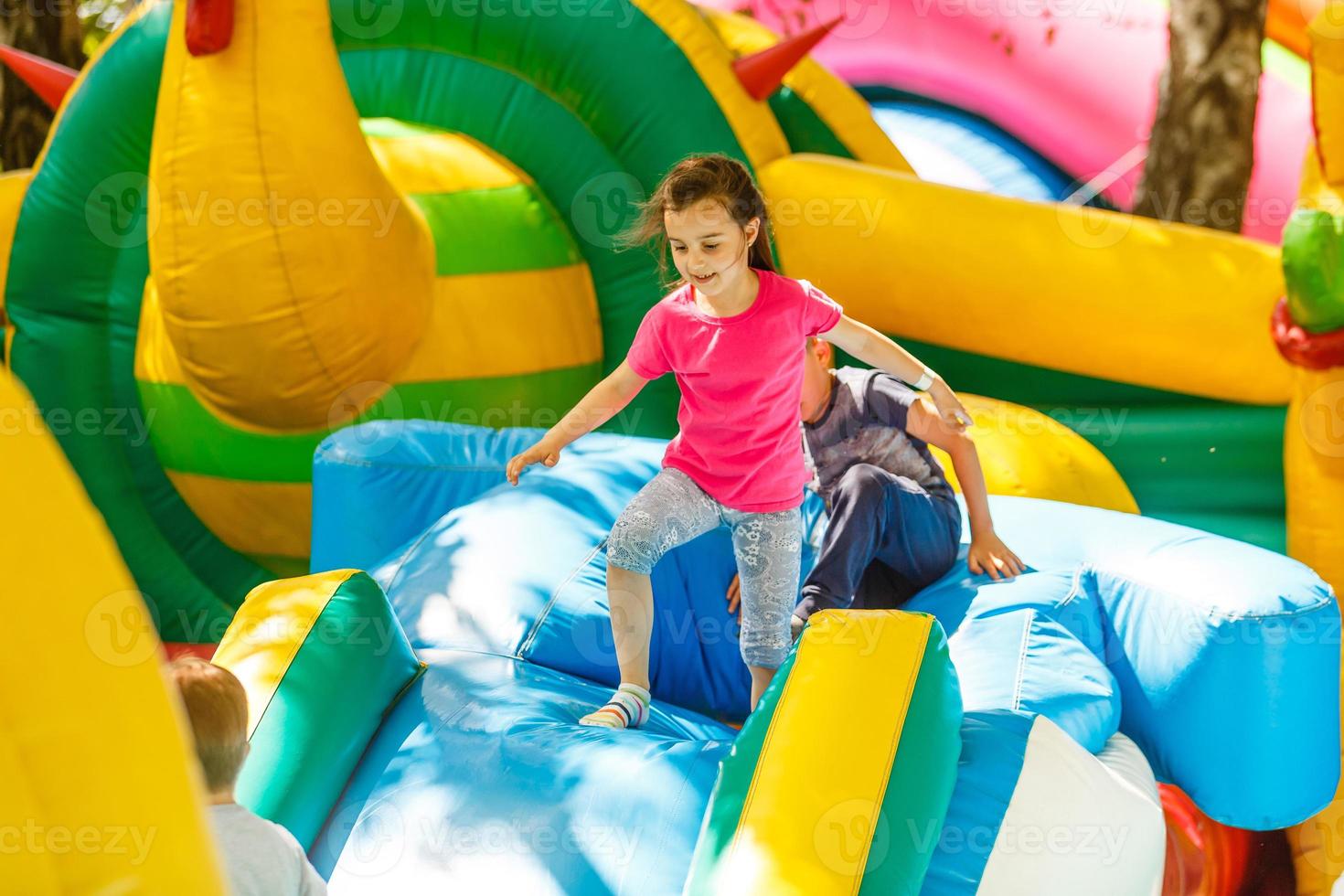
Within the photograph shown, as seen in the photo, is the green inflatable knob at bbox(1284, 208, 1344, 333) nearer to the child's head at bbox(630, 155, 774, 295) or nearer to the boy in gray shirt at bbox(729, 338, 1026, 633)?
the boy in gray shirt at bbox(729, 338, 1026, 633)

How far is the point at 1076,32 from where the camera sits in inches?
190

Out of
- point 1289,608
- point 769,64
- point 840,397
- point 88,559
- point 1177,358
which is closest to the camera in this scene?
point 88,559

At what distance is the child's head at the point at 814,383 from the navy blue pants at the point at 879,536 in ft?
0.42

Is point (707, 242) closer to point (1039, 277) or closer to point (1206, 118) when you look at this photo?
point (1039, 277)

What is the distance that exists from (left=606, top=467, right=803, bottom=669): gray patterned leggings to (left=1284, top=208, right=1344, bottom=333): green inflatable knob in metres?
1.47

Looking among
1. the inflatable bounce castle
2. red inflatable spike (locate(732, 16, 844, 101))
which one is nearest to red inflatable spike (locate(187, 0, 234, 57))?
the inflatable bounce castle

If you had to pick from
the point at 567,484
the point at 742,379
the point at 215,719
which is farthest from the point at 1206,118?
the point at 215,719

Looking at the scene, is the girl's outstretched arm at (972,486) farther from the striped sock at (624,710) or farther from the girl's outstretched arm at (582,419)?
the striped sock at (624,710)

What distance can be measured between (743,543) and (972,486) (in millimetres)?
456

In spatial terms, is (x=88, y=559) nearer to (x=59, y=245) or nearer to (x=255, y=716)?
(x=255, y=716)

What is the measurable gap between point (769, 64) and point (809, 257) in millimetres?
508

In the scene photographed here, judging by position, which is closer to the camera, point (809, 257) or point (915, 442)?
point (915, 442)

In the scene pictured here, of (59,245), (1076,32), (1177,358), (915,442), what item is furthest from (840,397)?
(1076,32)

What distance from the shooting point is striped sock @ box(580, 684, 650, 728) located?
1.91m
